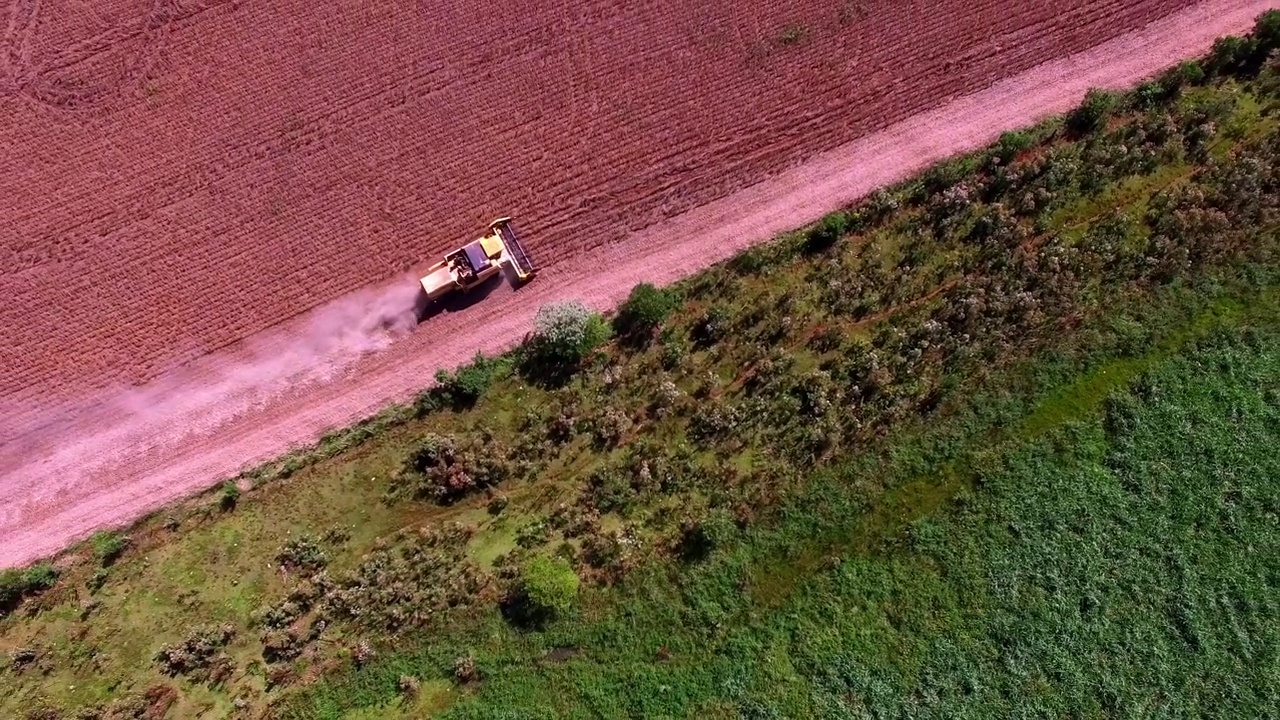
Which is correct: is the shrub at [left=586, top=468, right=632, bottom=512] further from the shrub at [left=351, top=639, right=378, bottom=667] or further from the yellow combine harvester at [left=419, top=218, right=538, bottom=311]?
the shrub at [left=351, top=639, right=378, bottom=667]

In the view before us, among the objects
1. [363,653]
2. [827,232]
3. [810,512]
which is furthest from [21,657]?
[827,232]

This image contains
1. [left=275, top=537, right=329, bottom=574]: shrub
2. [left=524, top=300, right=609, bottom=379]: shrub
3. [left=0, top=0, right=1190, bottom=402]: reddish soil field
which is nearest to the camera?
[left=275, top=537, right=329, bottom=574]: shrub

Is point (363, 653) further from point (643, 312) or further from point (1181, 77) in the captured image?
point (1181, 77)

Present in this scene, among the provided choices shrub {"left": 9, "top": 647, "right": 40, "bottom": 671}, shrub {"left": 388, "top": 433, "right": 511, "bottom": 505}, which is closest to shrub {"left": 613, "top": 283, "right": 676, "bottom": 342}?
shrub {"left": 388, "top": 433, "right": 511, "bottom": 505}

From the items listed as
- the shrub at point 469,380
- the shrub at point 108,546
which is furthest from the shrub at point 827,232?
the shrub at point 108,546

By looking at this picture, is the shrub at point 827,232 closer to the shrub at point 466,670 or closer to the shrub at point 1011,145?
the shrub at point 1011,145

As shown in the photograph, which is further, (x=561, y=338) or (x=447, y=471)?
(x=561, y=338)
